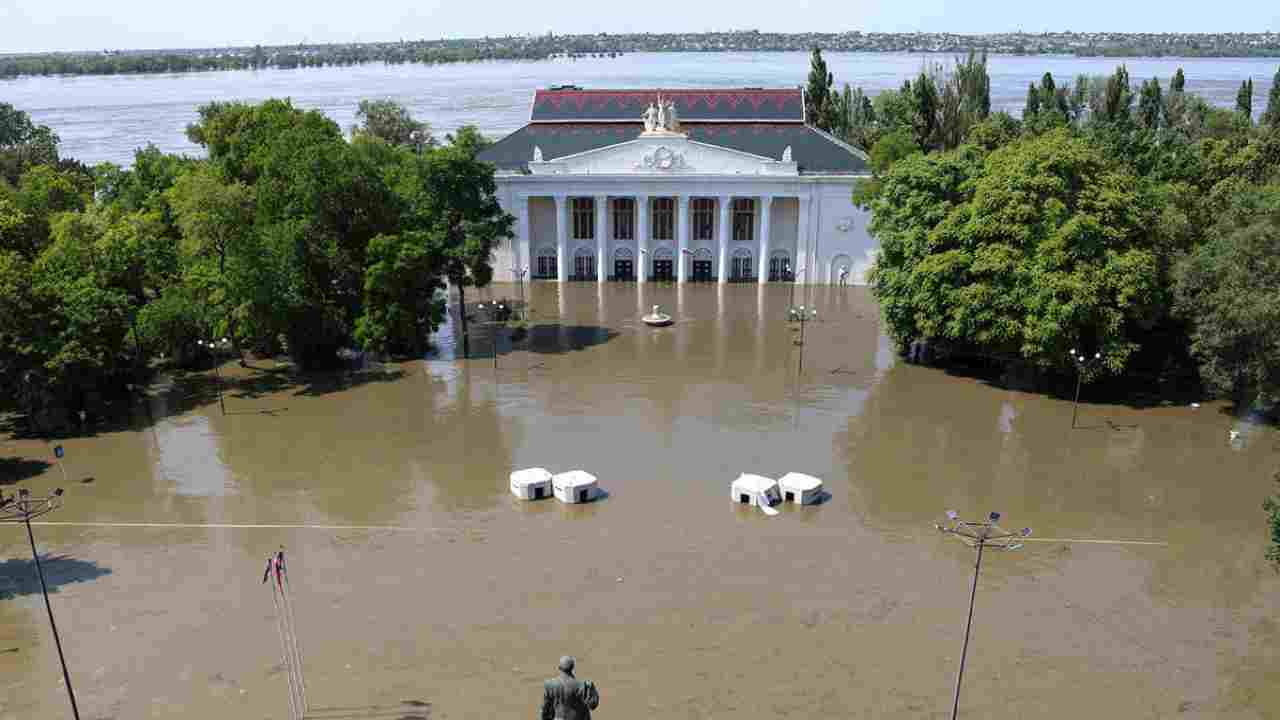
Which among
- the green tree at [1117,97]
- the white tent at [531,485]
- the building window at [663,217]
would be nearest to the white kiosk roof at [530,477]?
the white tent at [531,485]

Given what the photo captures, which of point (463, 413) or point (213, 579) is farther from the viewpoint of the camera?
point (463, 413)

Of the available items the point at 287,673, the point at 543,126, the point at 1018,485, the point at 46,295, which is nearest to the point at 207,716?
the point at 287,673

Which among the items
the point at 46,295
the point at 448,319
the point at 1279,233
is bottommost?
the point at 448,319

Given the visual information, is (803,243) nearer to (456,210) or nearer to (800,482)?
(456,210)

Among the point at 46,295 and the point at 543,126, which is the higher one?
the point at 543,126

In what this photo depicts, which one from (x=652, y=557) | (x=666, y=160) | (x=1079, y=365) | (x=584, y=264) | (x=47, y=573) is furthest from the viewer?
(x=584, y=264)

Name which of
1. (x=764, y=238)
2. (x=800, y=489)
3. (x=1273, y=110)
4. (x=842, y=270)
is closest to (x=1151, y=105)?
(x=1273, y=110)

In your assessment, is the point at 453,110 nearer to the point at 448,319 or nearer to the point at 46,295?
the point at 448,319

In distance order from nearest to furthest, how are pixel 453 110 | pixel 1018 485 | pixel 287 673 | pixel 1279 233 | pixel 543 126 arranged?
pixel 287 673 → pixel 1018 485 → pixel 1279 233 → pixel 543 126 → pixel 453 110
